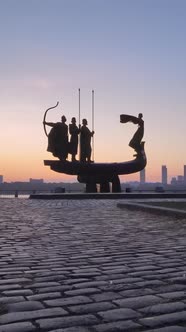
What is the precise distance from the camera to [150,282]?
4.84 metres

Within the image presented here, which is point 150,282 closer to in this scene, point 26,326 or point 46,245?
point 26,326

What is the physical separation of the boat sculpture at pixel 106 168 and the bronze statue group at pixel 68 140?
0.69m

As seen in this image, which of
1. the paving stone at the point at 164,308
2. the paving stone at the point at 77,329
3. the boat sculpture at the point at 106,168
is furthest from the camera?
the boat sculpture at the point at 106,168

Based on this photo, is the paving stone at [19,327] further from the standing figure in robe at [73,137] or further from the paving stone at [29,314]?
the standing figure in robe at [73,137]

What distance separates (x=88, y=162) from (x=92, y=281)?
21839 mm

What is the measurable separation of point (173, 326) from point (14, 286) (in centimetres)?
184

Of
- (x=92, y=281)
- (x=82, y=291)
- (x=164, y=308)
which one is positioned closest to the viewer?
(x=164, y=308)

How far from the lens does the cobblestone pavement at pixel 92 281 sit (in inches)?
140

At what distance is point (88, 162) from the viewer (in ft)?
87.6

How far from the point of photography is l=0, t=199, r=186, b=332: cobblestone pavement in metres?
3.54

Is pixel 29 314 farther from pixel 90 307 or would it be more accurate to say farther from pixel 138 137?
pixel 138 137

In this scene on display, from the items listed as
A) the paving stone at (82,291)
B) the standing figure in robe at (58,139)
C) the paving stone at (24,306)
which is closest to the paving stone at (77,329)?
the paving stone at (24,306)

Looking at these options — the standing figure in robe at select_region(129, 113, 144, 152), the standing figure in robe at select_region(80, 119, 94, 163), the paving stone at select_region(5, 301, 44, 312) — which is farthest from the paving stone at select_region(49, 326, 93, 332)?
the standing figure in robe at select_region(129, 113, 144, 152)

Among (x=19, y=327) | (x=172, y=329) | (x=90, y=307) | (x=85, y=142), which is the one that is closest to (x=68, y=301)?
(x=90, y=307)
